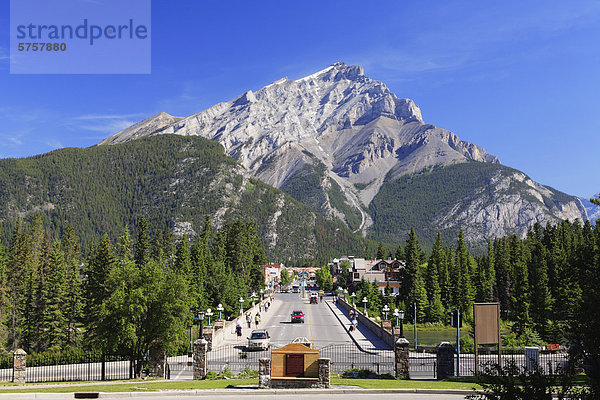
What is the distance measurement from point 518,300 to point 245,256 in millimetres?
56529

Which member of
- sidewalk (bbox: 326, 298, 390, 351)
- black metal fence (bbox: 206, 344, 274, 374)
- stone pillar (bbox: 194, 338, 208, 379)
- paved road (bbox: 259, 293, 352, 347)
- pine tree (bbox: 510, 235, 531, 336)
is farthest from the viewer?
pine tree (bbox: 510, 235, 531, 336)

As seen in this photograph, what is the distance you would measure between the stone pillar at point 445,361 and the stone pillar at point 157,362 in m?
15.2

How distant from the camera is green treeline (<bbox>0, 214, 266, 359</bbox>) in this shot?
32.6m

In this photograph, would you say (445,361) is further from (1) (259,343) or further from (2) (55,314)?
(2) (55,314)

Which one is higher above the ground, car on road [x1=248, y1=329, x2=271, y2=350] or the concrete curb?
the concrete curb

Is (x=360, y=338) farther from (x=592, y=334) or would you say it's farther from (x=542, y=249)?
(x=542, y=249)

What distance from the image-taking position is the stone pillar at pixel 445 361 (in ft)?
92.5

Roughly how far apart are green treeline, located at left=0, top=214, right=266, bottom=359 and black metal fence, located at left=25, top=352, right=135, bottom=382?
133 cm

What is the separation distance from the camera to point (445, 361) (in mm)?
28375

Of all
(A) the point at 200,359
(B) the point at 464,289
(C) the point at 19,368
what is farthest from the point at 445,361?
(B) the point at 464,289

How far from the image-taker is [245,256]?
11431 centimetres

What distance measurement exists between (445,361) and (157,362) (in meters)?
16.0

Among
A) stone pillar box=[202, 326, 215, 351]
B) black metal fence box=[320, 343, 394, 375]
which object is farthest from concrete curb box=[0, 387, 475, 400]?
stone pillar box=[202, 326, 215, 351]

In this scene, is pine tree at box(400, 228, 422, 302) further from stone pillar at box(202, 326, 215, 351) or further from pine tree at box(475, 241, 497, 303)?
stone pillar at box(202, 326, 215, 351)
